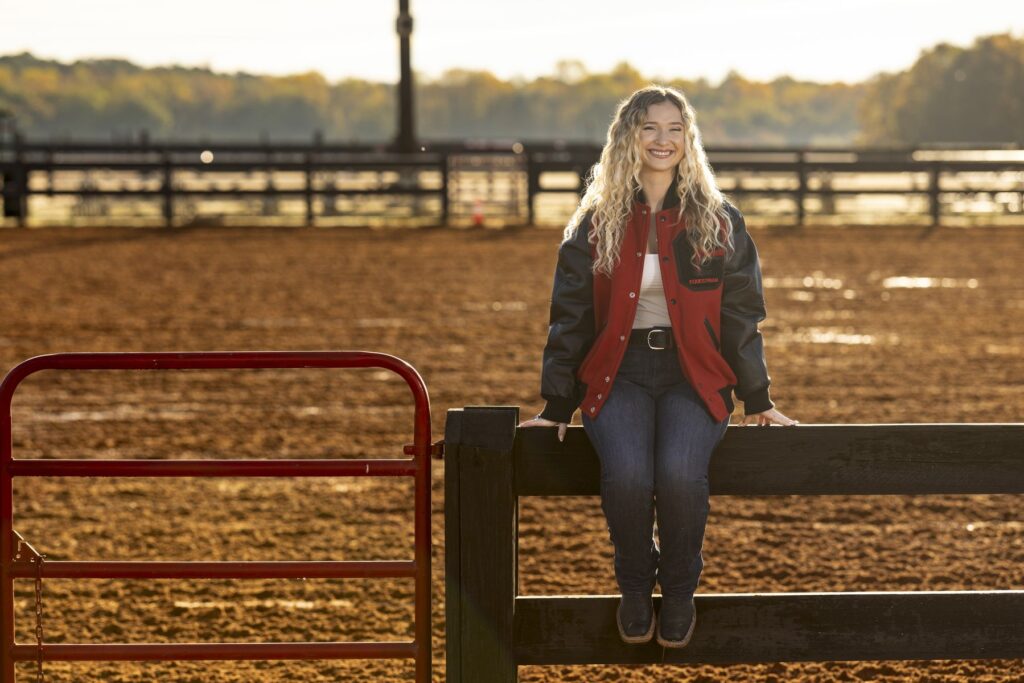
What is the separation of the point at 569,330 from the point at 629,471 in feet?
1.13

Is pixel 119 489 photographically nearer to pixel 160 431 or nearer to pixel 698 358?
pixel 160 431

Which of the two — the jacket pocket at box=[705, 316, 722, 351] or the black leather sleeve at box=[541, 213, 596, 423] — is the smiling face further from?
the jacket pocket at box=[705, 316, 722, 351]

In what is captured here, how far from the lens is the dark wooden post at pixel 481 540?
3057 mm

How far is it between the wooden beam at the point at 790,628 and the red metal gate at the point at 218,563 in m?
0.29

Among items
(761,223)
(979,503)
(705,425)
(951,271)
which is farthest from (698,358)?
(761,223)

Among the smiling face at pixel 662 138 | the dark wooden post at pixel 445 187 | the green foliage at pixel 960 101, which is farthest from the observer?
the green foliage at pixel 960 101

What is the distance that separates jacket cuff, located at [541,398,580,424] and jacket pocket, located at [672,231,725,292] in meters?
0.37

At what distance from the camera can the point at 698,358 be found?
3047mm

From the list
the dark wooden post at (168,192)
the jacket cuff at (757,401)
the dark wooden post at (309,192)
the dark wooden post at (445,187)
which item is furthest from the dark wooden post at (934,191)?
the jacket cuff at (757,401)

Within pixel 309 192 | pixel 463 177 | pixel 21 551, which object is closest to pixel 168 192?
pixel 309 192

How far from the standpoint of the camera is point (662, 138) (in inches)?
125

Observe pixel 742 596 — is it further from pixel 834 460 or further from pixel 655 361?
pixel 655 361

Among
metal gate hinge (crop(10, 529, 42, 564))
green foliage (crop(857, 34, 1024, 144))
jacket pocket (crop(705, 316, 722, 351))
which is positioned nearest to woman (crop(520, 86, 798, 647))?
jacket pocket (crop(705, 316, 722, 351))

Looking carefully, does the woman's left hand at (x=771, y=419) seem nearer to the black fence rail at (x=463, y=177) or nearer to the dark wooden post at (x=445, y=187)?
the black fence rail at (x=463, y=177)
